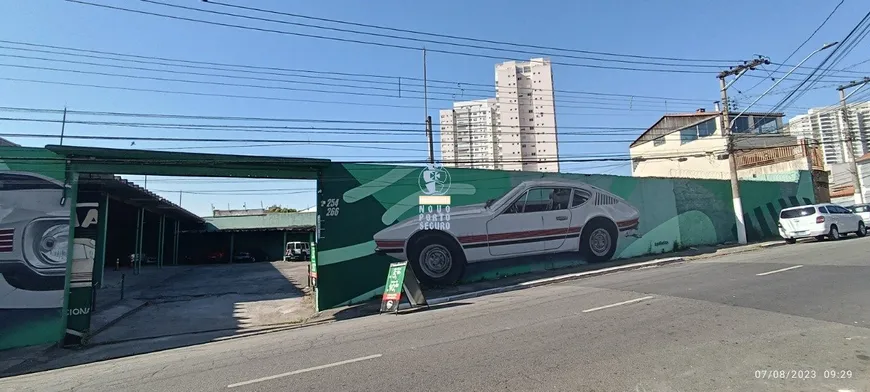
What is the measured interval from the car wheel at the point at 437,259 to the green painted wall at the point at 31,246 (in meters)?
9.54

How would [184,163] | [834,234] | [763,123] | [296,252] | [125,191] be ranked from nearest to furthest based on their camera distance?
[184,163]
[834,234]
[125,191]
[763,123]
[296,252]

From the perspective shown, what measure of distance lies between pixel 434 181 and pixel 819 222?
17401 millimetres

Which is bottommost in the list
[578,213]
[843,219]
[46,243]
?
→ [843,219]

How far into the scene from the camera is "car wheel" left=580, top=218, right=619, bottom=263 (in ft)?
61.1

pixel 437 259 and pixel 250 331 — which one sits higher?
pixel 437 259

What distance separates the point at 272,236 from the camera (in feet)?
167

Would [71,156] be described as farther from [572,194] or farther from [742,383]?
[572,194]

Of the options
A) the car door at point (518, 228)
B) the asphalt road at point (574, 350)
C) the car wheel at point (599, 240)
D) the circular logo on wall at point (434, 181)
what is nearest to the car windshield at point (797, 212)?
the car wheel at point (599, 240)

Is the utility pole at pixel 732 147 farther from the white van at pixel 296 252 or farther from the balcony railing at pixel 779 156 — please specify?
the white van at pixel 296 252

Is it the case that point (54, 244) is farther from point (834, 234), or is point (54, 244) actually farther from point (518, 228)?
point (834, 234)

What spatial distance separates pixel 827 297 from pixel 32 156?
1794 centimetres

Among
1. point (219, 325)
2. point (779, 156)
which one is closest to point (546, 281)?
point (219, 325)

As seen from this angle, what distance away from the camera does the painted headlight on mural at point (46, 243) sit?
11639 mm

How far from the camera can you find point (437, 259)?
52.5 ft
